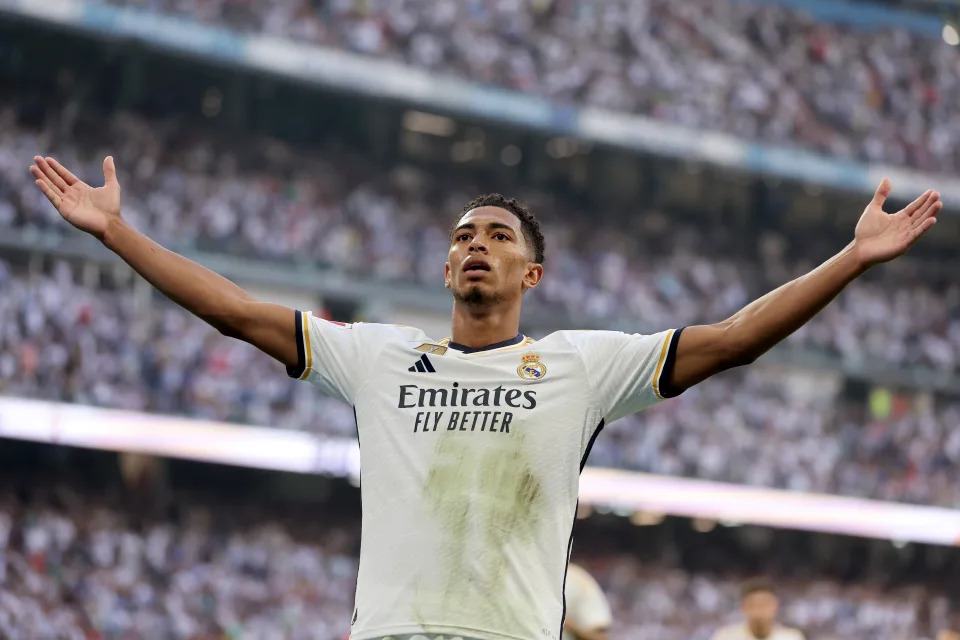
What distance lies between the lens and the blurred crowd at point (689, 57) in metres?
29.9

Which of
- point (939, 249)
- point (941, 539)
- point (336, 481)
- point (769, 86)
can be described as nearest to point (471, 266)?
point (336, 481)

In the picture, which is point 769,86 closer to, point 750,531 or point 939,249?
point 939,249

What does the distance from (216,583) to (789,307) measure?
1888cm

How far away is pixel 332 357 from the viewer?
448 cm

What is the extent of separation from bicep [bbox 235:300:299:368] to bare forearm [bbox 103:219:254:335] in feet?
0.11

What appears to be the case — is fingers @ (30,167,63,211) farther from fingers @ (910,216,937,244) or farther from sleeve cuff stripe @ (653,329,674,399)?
fingers @ (910,216,937,244)

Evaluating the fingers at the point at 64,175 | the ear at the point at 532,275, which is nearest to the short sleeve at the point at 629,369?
the ear at the point at 532,275

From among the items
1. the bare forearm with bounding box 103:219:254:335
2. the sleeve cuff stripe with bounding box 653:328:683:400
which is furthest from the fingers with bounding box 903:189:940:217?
the bare forearm with bounding box 103:219:254:335

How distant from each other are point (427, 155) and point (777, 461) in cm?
1040

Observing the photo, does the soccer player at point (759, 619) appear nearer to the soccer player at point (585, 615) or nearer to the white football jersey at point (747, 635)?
the white football jersey at point (747, 635)

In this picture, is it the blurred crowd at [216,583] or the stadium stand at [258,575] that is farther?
the stadium stand at [258,575]

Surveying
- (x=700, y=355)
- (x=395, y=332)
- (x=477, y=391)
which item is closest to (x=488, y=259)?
(x=395, y=332)

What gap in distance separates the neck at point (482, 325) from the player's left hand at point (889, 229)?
111 cm

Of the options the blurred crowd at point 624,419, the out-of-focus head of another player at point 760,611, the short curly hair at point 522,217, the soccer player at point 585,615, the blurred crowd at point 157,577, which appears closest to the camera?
the short curly hair at point 522,217
